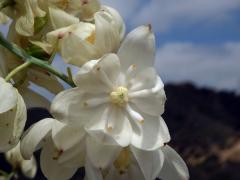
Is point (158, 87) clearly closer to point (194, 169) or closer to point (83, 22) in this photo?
→ point (83, 22)

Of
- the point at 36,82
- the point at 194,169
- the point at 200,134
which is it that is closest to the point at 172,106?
the point at 200,134

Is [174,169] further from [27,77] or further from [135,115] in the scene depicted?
[27,77]

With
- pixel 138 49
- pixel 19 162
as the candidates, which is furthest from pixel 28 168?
pixel 138 49

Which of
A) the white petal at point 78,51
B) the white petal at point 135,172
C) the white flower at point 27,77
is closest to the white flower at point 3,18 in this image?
the white flower at point 27,77

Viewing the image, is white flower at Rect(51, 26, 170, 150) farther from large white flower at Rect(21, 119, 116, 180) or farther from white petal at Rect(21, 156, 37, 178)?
white petal at Rect(21, 156, 37, 178)

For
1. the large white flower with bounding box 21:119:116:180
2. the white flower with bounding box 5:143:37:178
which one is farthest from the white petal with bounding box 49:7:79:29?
the white flower with bounding box 5:143:37:178

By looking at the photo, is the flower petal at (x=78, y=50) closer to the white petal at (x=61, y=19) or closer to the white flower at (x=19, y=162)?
the white petal at (x=61, y=19)
